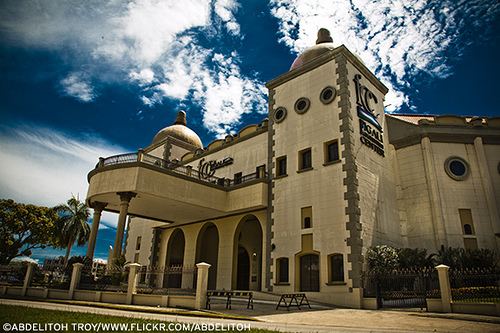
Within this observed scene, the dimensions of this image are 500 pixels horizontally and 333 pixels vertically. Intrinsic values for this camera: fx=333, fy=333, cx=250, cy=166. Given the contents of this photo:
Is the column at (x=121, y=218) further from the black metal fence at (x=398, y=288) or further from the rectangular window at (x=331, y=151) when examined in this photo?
the black metal fence at (x=398, y=288)

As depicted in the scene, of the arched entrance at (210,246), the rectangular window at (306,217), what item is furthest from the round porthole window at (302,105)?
the arched entrance at (210,246)

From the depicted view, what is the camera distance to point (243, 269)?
26.5m

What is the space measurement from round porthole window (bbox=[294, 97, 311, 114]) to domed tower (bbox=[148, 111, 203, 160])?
16.5 metres

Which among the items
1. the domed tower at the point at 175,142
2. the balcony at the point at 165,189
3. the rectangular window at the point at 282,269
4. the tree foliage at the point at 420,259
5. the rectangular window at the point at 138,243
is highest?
the domed tower at the point at 175,142

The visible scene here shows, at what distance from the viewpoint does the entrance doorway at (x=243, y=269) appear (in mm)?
25806

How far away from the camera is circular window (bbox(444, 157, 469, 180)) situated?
2155 centimetres

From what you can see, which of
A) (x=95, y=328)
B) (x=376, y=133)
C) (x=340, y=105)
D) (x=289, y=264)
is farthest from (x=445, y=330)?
(x=376, y=133)

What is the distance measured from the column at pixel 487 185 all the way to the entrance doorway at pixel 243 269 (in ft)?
54.2

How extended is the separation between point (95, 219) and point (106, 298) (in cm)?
683

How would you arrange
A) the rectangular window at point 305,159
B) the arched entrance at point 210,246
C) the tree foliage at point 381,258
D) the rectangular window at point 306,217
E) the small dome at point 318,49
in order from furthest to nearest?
the arched entrance at point 210,246, the small dome at point 318,49, the rectangular window at point 305,159, the rectangular window at point 306,217, the tree foliage at point 381,258

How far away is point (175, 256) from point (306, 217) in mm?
15352

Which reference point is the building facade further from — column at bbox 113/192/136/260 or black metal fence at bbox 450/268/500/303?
black metal fence at bbox 450/268/500/303

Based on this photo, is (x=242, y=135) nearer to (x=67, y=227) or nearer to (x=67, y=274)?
(x=67, y=274)

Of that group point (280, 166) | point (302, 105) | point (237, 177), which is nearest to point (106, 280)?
point (237, 177)
